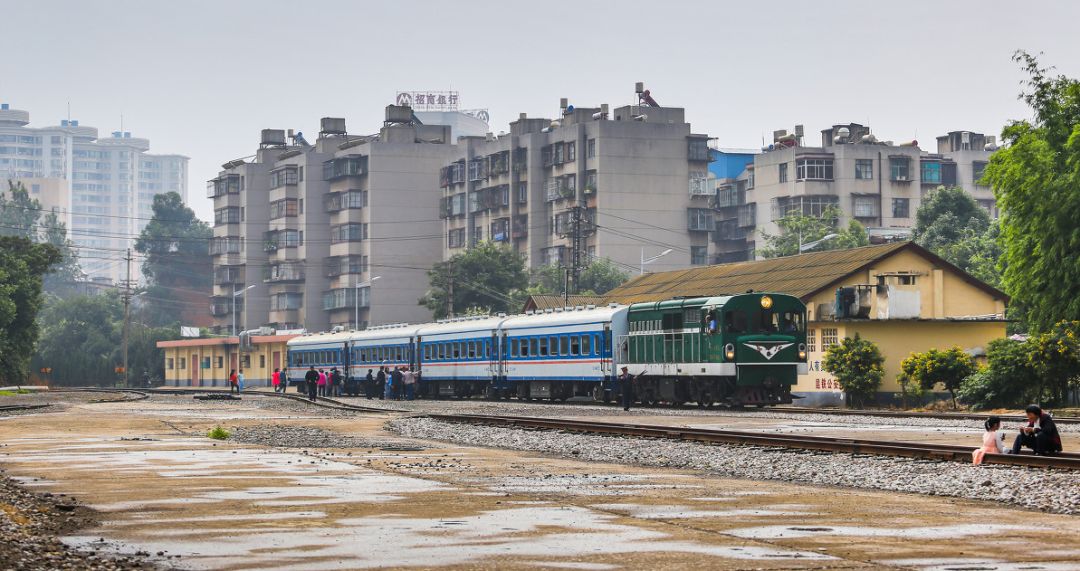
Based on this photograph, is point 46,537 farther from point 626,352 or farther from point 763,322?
point 626,352

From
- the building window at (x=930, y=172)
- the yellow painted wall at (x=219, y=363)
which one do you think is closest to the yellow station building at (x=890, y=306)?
the yellow painted wall at (x=219, y=363)

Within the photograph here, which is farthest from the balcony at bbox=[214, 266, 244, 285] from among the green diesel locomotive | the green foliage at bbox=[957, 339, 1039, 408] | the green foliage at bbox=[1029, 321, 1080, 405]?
the green foliage at bbox=[1029, 321, 1080, 405]

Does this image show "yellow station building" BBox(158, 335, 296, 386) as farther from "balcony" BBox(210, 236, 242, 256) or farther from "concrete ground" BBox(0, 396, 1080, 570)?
"concrete ground" BBox(0, 396, 1080, 570)

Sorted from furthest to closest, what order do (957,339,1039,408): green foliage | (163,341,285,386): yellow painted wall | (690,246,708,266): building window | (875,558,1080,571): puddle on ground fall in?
1. (690,246,708,266): building window
2. (163,341,285,386): yellow painted wall
3. (957,339,1039,408): green foliage
4. (875,558,1080,571): puddle on ground

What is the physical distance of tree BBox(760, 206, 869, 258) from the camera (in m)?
102

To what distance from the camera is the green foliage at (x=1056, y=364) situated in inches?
1654

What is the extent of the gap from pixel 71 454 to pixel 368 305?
111054 mm

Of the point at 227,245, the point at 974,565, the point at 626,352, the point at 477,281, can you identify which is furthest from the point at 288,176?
the point at 974,565

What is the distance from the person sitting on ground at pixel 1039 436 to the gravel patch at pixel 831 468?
4.10ft

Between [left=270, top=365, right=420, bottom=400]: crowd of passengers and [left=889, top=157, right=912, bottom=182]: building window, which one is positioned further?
[left=889, top=157, right=912, bottom=182]: building window

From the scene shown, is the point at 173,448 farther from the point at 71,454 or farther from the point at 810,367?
the point at 810,367

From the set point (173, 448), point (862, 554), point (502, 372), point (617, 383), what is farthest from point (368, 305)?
point (862, 554)

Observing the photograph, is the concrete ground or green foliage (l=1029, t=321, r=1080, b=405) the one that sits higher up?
green foliage (l=1029, t=321, r=1080, b=405)

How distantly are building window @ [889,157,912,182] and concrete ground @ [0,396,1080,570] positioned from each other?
101705 millimetres
